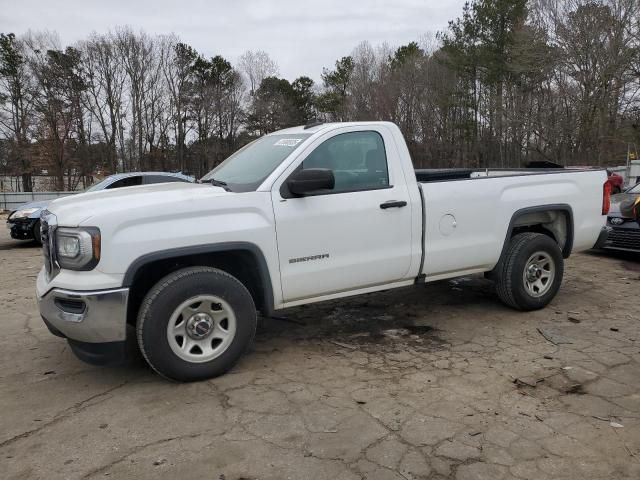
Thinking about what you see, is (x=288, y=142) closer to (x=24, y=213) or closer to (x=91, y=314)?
(x=91, y=314)

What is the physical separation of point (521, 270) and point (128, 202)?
12.4 feet

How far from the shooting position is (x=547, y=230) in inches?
226

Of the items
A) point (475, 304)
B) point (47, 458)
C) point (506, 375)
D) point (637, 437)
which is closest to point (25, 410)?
point (47, 458)

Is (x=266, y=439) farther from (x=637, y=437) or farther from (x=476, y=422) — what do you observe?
(x=637, y=437)

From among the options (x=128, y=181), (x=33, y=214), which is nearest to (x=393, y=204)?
(x=128, y=181)

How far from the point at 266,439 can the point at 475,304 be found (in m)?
3.53

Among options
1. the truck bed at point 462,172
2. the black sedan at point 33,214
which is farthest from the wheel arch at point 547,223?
the black sedan at point 33,214

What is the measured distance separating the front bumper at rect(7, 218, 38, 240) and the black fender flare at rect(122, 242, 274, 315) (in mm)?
9262

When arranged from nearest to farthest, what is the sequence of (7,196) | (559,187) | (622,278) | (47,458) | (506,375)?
(47,458), (506,375), (559,187), (622,278), (7,196)

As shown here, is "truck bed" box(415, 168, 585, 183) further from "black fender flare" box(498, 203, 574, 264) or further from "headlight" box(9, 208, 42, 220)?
"headlight" box(9, 208, 42, 220)

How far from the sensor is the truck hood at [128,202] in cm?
352

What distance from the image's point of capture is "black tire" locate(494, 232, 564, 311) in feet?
17.2

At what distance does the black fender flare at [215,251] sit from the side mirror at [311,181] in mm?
547

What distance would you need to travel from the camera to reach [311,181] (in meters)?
3.91
